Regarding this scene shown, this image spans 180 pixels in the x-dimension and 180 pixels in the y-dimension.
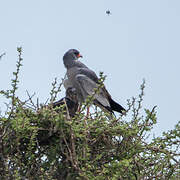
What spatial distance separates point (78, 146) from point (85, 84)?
3.71 m

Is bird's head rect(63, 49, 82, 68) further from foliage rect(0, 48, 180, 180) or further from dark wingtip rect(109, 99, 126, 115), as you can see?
foliage rect(0, 48, 180, 180)

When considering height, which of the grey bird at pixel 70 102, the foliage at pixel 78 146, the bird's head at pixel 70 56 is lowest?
the foliage at pixel 78 146

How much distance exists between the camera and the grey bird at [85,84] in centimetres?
805

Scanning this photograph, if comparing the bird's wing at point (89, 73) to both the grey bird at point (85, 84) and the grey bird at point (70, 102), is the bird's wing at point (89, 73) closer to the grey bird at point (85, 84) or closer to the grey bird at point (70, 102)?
the grey bird at point (85, 84)

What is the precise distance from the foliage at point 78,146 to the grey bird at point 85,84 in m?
2.68

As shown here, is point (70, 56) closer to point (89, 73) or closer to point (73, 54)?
point (73, 54)

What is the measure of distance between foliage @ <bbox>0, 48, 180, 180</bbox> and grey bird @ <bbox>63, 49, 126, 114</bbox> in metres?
2.68

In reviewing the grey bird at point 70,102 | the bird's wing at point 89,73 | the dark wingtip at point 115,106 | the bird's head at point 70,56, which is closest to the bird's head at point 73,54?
the bird's head at point 70,56

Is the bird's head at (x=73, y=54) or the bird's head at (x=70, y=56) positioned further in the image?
the bird's head at (x=73, y=54)

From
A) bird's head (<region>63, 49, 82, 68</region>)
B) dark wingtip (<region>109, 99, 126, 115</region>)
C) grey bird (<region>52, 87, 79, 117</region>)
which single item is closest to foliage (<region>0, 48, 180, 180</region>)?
grey bird (<region>52, 87, 79, 117</region>)

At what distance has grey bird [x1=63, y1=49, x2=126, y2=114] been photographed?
26.4 ft

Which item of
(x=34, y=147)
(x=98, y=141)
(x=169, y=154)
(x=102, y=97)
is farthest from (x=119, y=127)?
(x=102, y=97)

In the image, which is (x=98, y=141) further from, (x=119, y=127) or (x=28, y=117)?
(x=28, y=117)

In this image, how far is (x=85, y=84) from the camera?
8.39 meters
